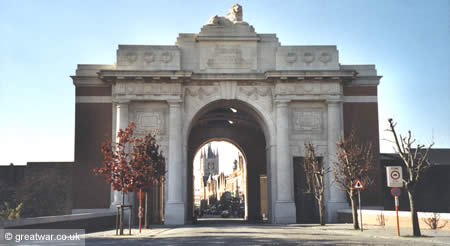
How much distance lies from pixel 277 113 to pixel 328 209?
7.30m

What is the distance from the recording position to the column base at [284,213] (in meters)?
36.4

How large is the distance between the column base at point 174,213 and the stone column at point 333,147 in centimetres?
978

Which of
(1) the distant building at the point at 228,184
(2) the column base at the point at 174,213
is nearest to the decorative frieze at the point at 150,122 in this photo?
(2) the column base at the point at 174,213

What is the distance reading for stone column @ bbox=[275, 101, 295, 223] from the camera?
1442 inches

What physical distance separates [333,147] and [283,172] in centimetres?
386

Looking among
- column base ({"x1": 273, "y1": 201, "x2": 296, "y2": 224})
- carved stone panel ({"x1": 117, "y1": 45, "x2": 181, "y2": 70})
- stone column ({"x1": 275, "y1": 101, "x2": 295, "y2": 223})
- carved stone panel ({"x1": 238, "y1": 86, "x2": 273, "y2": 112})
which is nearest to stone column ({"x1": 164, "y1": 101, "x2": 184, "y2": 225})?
carved stone panel ({"x1": 117, "y1": 45, "x2": 181, "y2": 70})

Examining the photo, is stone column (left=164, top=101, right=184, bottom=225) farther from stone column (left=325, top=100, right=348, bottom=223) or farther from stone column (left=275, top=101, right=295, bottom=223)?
stone column (left=325, top=100, right=348, bottom=223)

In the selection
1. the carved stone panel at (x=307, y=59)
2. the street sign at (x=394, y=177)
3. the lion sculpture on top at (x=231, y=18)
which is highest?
the lion sculpture on top at (x=231, y=18)

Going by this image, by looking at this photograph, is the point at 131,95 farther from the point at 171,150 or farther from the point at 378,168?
the point at 378,168

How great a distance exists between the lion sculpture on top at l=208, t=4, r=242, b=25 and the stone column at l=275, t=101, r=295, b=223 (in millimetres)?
6665

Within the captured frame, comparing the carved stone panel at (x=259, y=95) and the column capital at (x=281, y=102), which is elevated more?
the carved stone panel at (x=259, y=95)

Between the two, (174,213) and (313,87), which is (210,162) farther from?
(174,213)

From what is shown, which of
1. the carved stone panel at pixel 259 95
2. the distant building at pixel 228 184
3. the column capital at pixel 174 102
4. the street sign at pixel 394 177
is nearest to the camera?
the street sign at pixel 394 177

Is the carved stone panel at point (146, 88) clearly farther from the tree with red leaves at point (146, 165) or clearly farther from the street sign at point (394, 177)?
the street sign at point (394, 177)
